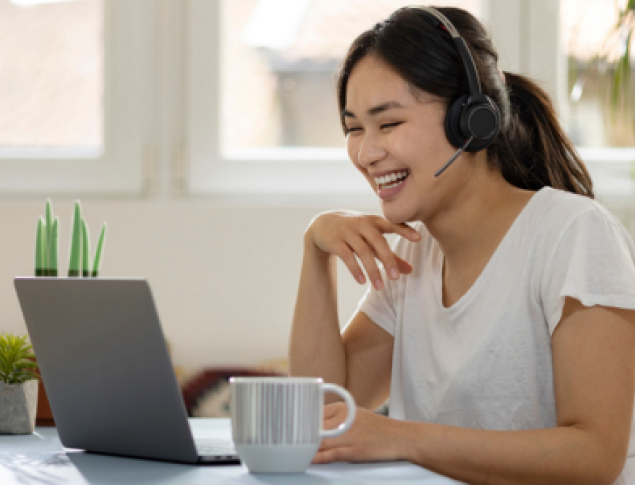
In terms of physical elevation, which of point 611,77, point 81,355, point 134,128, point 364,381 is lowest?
point 364,381

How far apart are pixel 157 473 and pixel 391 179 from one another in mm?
636

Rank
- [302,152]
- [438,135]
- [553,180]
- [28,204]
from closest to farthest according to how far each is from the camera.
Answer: [438,135] → [553,180] → [28,204] → [302,152]

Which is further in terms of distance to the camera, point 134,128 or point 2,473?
point 134,128

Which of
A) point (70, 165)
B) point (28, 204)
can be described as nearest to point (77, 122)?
point (70, 165)

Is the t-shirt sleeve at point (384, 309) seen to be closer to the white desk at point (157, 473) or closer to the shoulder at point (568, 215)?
the shoulder at point (568, 215)

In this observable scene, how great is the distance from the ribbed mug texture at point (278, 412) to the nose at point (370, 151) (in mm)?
576

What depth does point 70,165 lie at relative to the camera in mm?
2199

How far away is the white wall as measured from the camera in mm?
2066

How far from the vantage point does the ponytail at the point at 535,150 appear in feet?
4.21

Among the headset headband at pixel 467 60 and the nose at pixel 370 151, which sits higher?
the headset headband at pixel 467 60

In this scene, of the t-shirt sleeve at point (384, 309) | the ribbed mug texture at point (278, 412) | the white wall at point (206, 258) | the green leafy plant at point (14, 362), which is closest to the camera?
the ribbed mug texture at point (278, 412)

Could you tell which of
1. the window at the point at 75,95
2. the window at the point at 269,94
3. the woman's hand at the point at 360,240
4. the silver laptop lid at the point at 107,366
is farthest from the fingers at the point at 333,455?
the window at the point at 75,95

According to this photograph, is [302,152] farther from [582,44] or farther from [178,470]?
[178,470]

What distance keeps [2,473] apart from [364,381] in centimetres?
76
